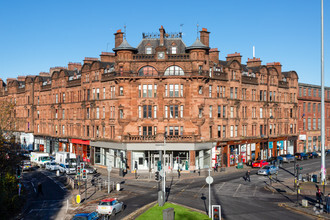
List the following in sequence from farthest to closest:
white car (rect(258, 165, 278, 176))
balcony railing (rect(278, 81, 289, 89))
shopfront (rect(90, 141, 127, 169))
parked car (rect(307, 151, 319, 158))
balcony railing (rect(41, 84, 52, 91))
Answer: balcony railing (rect(41, 84, 52, 91))
parked car (rect(307, 151, 319, 158))
balcony railing (rect(278, 81, 289, 89))
shopfront (rect(90, 141, 127, 169))
white car (rect(258, 165, 278, 176))

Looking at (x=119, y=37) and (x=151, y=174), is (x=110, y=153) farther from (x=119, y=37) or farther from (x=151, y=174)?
(x=119, y=37)

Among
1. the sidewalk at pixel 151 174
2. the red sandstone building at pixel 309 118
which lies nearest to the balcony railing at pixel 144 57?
the sidewalk at pixel 151 174

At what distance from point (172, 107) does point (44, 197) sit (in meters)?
25.2

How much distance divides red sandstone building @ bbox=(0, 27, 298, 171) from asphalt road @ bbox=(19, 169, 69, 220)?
1266 centimetres

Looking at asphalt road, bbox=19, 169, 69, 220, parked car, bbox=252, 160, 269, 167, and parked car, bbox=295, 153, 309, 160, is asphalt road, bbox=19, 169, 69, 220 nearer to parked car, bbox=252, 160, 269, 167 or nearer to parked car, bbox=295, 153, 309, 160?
parked car, bbox=252, 160, 269, 167

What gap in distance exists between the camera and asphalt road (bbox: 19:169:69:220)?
106ft

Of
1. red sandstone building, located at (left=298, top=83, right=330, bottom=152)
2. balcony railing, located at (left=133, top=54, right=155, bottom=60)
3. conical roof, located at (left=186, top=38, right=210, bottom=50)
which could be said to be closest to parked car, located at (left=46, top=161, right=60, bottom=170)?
balcony railing, located at (left=133, top=54, right=155, bottom=60)

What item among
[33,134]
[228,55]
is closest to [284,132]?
[228,55]

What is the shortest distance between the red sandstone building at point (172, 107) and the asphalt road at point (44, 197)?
1266cm

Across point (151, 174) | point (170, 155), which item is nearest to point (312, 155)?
point (170, 155)

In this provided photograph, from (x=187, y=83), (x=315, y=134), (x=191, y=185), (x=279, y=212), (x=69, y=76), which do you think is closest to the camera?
(x=279, y=212)

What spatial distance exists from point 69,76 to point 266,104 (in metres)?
42.4

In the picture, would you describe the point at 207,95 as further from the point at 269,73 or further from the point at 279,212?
the point at 279,212

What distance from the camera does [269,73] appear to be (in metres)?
72.4
